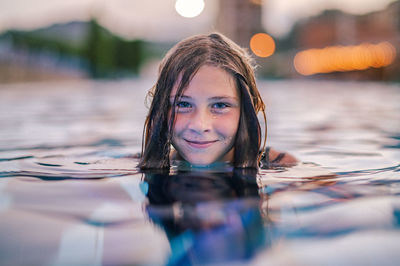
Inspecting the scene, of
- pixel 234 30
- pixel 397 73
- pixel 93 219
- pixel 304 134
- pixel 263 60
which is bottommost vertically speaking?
pixel 93 219

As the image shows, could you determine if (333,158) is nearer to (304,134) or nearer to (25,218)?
(304,134)

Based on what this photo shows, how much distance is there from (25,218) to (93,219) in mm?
242

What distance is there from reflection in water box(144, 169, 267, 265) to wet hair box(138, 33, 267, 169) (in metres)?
0.25

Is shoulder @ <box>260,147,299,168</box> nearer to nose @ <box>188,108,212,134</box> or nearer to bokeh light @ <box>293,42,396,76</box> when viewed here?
nose @ <box>188,108,212,134</box>

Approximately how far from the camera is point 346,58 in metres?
35.1

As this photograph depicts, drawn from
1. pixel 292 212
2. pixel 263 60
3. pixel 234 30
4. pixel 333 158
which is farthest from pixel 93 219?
pixel 234 30

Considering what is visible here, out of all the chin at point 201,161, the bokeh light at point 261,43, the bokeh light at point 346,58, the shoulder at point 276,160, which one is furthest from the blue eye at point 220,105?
the bokeh light at point 261,43

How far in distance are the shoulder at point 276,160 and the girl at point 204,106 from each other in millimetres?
325

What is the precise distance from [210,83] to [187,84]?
12 cm

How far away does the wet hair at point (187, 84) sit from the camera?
2.26 metres

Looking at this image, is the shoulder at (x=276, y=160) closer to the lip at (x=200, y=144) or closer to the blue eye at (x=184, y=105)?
the lip at (x=200, y=144)

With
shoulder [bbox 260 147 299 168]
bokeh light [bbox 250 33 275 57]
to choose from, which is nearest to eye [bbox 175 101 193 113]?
shoulder [bbox 260 147 299 168]

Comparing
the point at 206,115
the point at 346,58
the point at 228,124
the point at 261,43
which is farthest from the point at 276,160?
the point at 261,43

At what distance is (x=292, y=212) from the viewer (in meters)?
1.59
